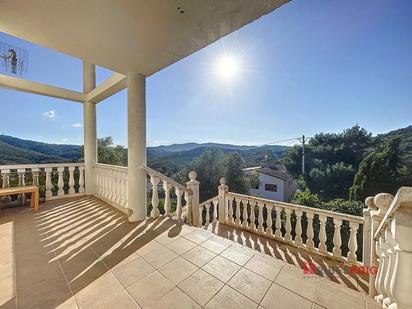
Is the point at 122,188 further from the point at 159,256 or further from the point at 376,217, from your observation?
the point at 376,217

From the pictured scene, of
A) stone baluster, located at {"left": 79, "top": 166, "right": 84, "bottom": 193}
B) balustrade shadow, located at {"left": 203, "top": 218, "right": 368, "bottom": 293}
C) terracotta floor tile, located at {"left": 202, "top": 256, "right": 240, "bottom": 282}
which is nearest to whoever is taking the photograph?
terracotta floor tile, located at {"left": 202, "top": 256, "right": 240, "bottom": 282}

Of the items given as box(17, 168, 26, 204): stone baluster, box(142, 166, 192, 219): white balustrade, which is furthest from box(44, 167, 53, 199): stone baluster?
box(142, 166, 192, 219): white balustrade

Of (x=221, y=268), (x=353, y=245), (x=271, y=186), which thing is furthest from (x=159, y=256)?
(x=271, y=186)

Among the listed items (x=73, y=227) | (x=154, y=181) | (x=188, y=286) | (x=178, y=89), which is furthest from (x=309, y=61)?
(x=73, y=227)

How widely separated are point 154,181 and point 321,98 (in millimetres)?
13382

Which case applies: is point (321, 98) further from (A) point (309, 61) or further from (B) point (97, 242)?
(B) point (97, 242)

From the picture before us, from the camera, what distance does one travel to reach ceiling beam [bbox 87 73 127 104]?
3.22m

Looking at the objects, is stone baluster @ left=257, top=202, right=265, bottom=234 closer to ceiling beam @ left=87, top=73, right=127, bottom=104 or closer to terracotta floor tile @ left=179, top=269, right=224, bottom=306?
terracotta floor tile @ left=179, top=269, right=224, bottom=306

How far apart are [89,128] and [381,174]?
57.3 ft

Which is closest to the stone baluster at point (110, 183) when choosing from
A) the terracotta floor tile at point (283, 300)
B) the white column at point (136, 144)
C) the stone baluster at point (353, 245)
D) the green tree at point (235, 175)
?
the white column at point (136, 144)

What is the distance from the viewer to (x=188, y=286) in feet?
4.91

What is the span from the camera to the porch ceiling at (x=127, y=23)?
58.1 inches

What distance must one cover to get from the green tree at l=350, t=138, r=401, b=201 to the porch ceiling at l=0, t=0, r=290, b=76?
15.7 meters

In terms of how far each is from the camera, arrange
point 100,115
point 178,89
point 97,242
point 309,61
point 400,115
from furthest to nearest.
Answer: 1. point 400,115
2. point 178,89
3. point 309,61
4. point 100,115
5. point 97,242
